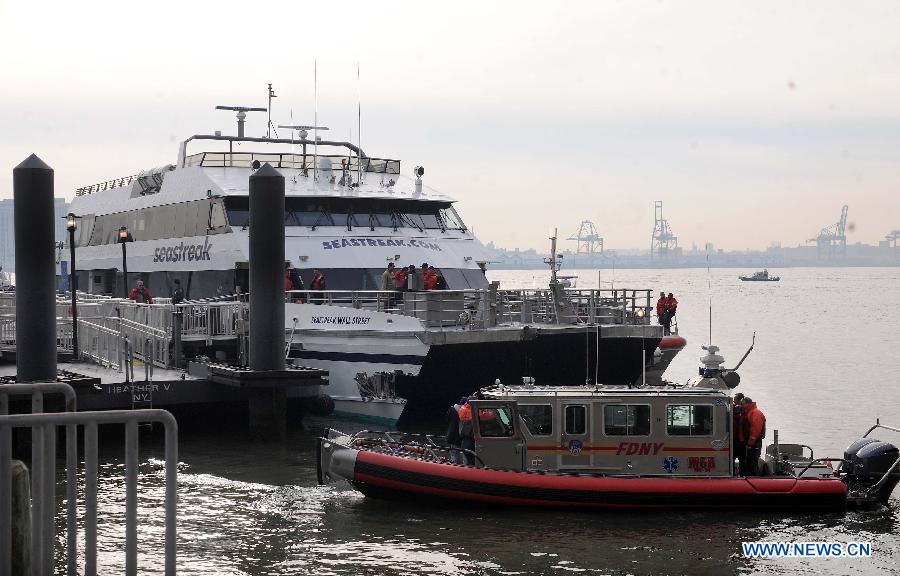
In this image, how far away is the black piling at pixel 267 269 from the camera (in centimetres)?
1898

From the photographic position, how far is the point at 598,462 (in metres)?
15.3

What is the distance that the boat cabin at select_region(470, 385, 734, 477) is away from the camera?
15.1 m

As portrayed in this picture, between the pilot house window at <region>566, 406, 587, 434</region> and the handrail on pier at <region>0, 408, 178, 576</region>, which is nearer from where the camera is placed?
the handrail on pier at <region>0, 408, 178, 576</region>

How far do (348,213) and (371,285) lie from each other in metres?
2.13

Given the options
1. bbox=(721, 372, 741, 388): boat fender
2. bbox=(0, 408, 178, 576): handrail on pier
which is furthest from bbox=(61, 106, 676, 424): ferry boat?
bbox=(0, 408, 178, 576): handrail on pier

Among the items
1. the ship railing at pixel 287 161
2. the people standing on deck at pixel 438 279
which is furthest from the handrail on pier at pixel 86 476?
the ship railing at pixel 287 161

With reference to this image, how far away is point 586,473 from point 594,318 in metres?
6.37

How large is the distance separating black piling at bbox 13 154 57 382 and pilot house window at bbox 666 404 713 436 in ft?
31.5

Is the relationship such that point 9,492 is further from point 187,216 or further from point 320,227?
point 187,216

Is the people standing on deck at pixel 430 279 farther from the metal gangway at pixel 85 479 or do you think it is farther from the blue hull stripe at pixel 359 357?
the metal gangway at pixel 85 479

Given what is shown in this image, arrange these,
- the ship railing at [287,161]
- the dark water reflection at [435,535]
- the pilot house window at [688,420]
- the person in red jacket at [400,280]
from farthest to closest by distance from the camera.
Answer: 1. the ship railing at [287,161]
2. the person in red jacket at [400,280]
3. the pilot house window at [688,420]
4. the dark water reflection at [435,535]

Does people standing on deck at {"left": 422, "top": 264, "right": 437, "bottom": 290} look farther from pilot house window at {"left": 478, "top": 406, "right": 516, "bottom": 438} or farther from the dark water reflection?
pilot house window at {"left": 478, "top": 406, "right": 516, "bottom": 438}

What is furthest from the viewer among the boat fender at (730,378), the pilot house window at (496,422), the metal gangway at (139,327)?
the metal gangway at (139,327)

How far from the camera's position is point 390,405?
20625 mm
